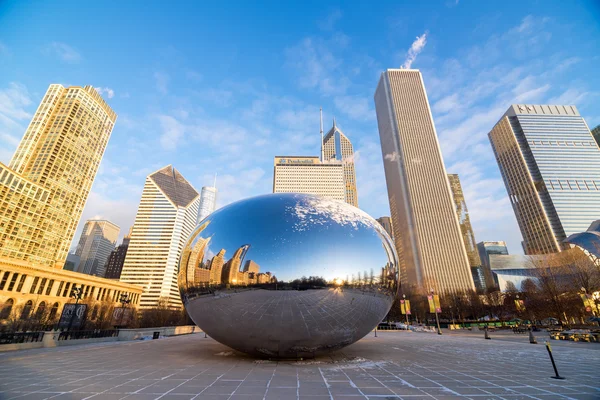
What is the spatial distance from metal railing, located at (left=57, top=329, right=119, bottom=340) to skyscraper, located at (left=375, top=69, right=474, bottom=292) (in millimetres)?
101143

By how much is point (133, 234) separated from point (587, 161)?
845 ft

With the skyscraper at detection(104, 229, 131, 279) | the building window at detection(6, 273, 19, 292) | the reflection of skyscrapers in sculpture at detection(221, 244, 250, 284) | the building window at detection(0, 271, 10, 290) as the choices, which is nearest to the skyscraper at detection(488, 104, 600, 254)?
the reflection of skyscrapers in sculpture at detection(221, 244, 250, 284)

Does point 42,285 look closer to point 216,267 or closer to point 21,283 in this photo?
point 21,283

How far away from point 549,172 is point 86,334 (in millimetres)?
184334

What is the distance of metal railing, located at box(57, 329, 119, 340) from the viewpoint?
1484 cm

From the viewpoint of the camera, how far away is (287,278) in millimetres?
6863

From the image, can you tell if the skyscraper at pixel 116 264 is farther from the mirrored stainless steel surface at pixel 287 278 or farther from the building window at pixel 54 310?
the mirrored stainless steel surface at pixel 287 278

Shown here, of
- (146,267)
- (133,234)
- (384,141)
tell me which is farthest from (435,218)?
(133,234)

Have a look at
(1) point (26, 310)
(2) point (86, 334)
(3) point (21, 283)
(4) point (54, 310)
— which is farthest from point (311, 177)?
(2) point (86, 334)

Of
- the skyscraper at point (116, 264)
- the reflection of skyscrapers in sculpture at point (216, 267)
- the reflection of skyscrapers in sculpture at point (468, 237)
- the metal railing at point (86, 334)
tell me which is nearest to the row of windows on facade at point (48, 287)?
the metal railing at point (86, 334)

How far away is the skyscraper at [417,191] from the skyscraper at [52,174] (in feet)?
467

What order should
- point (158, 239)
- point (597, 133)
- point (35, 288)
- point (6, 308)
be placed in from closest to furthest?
point (6, 308) < point (35, 288) < point (597, 133) < point (158, 239)

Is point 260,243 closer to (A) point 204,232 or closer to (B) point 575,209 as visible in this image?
(A) point 204,232

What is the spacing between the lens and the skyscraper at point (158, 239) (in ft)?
486
